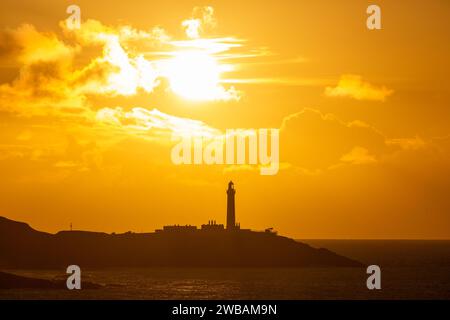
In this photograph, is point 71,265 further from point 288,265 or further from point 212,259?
point 288,265

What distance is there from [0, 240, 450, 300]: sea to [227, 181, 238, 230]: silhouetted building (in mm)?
8732

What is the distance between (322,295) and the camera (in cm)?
12575

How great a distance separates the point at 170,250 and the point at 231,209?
17085 mm

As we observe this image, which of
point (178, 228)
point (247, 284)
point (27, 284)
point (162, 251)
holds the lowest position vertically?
point (27, 284)

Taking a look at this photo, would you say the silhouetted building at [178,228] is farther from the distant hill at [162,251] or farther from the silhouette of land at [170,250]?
the distant hill at [162,251]

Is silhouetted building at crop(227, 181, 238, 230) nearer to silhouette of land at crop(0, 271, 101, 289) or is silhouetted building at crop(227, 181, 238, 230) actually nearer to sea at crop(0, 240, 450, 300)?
sea at crop(0, 240, 450, 300)

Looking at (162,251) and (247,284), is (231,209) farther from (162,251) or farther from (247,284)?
(247,284)

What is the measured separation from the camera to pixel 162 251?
184 metres

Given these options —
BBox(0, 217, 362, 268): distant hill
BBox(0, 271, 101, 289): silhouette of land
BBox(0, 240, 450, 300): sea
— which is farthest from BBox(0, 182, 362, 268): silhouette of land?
BBox(0, 271, 101, 289): silhouette of land

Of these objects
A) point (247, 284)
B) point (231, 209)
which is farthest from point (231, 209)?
point (247, 284)

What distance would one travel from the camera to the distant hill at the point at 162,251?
180m

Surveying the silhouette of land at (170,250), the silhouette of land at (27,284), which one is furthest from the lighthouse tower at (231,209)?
the silhouette of land at (27,284)

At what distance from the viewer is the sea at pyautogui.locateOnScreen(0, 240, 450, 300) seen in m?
124
